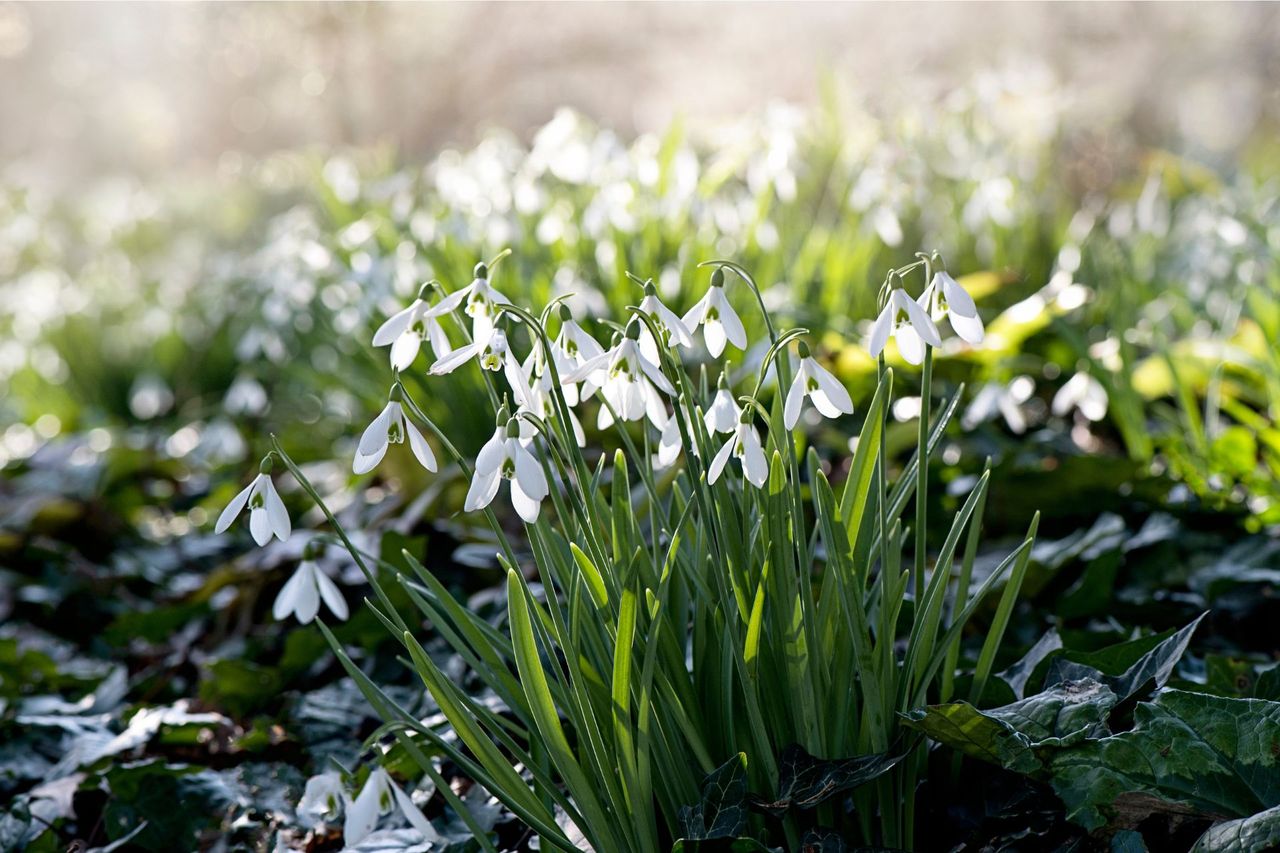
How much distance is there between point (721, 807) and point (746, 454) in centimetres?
34

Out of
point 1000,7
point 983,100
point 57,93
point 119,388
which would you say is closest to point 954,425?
point 983,100

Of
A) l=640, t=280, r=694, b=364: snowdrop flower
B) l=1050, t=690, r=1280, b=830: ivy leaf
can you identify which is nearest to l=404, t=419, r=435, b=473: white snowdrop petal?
l=640, t=280, r=694, b=364: snowdrop flower

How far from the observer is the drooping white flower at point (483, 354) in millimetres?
974

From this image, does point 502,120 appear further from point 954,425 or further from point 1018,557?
Answer: point 1018,557

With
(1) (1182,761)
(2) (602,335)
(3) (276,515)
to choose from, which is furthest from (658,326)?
(2) (602,335)

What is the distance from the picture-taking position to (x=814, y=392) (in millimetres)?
1004

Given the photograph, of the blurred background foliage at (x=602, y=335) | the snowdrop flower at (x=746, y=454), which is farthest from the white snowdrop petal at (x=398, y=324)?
the blurred background foliage at (x=602, y=335)

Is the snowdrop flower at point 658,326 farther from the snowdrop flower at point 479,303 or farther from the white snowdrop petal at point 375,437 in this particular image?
the white snowdrop petal at point 375,437

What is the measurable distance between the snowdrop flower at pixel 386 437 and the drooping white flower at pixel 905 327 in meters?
0.40

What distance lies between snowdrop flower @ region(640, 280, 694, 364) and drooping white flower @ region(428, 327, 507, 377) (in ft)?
0.43

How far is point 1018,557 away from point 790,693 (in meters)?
0.26

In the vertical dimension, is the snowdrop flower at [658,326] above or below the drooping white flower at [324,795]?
above

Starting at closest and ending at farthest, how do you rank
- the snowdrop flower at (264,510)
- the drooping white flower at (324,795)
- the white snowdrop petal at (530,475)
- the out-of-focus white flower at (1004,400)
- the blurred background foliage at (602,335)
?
1. the white snowdrop petal at (530,475)
2. the snowdrop flower at (264,510)
3. the drooping white flower at (324,795)
4. the blurred background foliage at (602,335)
5. the out-of-focus white flower at (1004,400)

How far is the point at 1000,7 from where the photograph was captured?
36.7 feet
